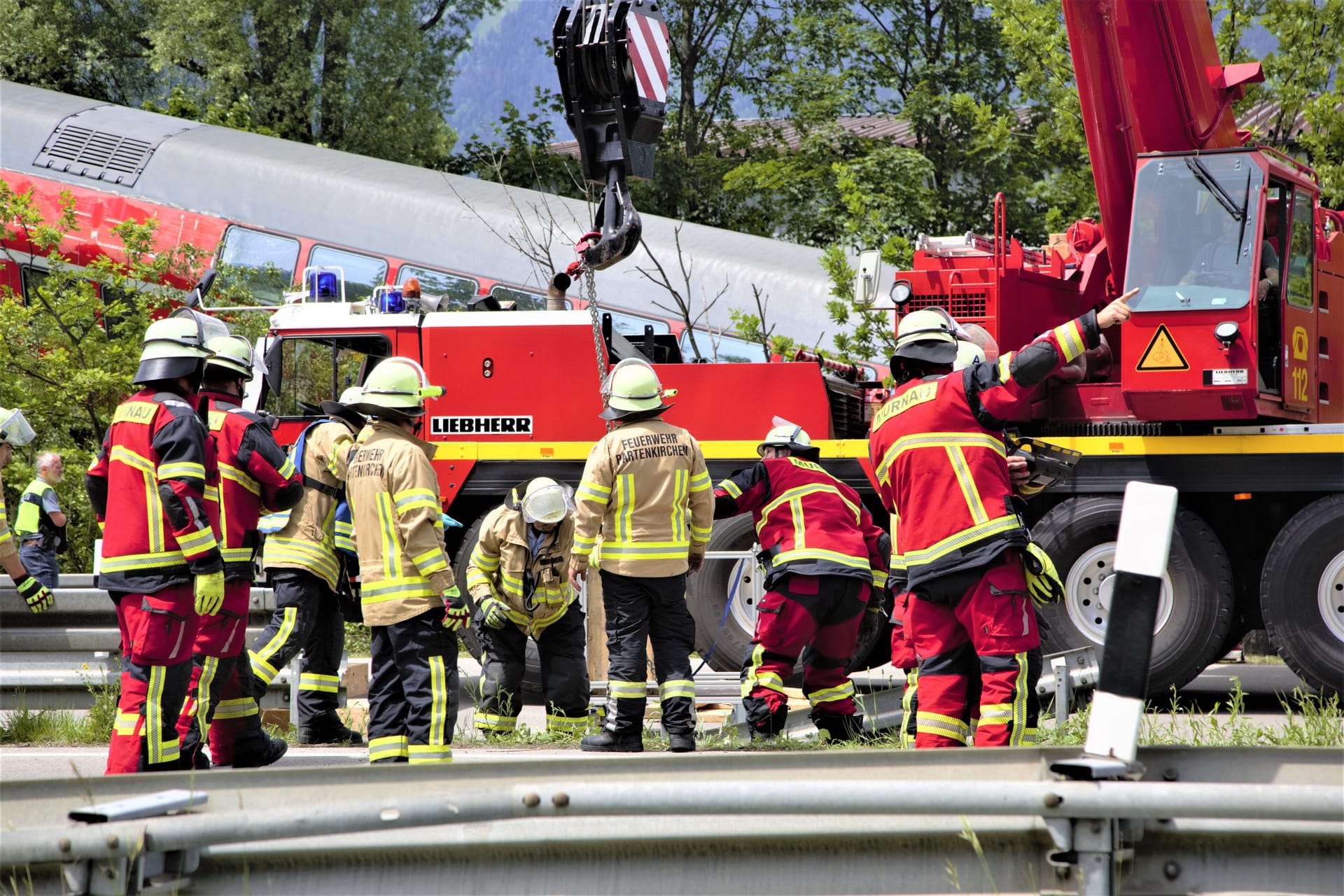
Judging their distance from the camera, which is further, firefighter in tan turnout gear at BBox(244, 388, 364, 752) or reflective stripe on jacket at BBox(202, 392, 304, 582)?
firefighter in tan turnout gear at BBox(244, 388, 364, 752)

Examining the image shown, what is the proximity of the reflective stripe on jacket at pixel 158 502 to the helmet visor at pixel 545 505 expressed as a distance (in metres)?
2.10

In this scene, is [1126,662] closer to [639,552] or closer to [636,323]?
[639,552]

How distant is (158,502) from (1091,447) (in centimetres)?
560

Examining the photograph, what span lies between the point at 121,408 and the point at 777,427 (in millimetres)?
3385

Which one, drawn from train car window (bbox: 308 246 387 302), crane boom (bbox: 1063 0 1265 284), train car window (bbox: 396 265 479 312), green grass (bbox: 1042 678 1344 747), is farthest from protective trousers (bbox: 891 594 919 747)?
train car window (bbox: 308 246 387 302)

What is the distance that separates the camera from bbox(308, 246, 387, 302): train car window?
14.8 metres

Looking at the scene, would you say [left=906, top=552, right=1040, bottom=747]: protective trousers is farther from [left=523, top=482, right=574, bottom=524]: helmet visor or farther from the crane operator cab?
the crane operator cab

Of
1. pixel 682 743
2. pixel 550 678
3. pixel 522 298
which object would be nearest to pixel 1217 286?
pixel 682 743

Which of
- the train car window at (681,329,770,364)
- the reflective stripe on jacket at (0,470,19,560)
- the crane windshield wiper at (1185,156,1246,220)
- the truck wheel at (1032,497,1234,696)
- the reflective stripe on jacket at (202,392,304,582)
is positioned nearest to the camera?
the reflective stripe on jacket at (202,392,304,582)

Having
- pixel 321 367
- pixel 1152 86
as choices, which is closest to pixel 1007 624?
pixel 1152 86

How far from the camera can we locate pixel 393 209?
15.0 m

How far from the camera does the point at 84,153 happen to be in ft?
53.8

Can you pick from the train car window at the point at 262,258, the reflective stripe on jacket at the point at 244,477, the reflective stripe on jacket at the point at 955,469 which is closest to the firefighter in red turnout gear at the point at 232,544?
the reflective stripe on jacket at the point at 244,477

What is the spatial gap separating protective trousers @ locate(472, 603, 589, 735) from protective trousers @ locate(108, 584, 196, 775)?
2.25 metres
